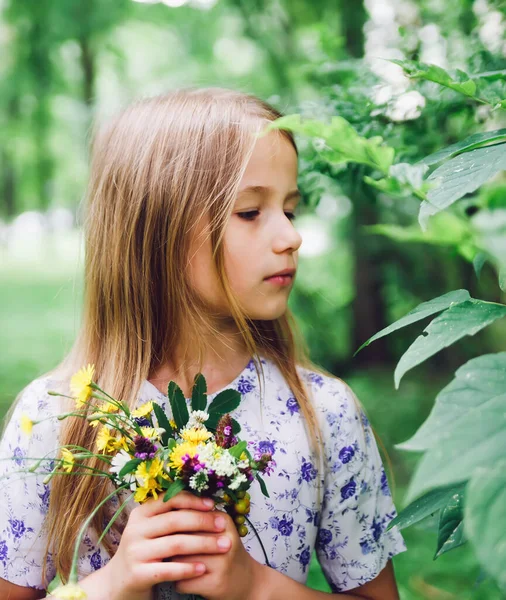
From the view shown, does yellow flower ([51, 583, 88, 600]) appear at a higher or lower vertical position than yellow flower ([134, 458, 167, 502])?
lower

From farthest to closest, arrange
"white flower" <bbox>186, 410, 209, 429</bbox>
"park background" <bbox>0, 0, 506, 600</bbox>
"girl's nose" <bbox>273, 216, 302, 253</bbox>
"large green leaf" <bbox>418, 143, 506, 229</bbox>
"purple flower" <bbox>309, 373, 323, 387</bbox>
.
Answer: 1. "park background" <bbox>0, 0, 506, 600</bbox>
2. "purple flower" <bbox>309, 373, 323, 387</bbox>
3. "girl's nose" <bbox>273, 216, 302, 253</bbox>
4. "white flower" <bbox>186, 410, 209, 429</bbox>
5. "large green leaf" <bbox>418, 143, 506, 229</bbox>

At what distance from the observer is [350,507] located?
4.24ft

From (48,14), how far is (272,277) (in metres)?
3.41

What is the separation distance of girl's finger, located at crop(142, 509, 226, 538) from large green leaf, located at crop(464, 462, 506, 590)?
1.77 ft

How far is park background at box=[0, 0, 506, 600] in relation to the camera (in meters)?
1.54

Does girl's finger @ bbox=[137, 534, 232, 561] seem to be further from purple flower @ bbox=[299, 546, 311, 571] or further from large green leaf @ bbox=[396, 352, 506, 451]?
large green leaf @ bbox=[396, 352, 506, 451]

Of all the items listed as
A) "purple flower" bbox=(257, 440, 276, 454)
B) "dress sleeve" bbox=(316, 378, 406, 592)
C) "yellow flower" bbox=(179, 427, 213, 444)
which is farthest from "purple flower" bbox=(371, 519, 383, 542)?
"yellow flower" bbox=(179, 427, 213, 444)

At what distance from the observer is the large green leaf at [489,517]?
0.46 metres

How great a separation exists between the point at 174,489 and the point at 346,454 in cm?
55

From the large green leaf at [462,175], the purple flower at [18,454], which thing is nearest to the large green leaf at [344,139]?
the large green leaf at [462,175]

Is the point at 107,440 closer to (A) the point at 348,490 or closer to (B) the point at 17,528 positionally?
(B) the point at 17,528

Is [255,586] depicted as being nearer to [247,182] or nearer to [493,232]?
[247,182]

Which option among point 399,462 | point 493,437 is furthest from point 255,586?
point 399,462

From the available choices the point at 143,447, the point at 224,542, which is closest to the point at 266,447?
the point at 224,542
